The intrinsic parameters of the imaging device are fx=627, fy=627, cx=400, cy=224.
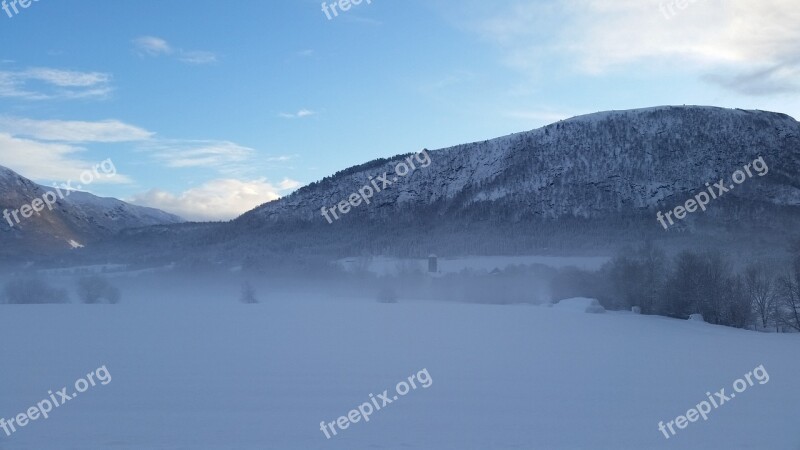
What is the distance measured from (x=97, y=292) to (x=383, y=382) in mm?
35233

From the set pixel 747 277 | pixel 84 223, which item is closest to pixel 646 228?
pixel 747 277

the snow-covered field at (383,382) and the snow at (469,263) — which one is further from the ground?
the snow at (469,263)

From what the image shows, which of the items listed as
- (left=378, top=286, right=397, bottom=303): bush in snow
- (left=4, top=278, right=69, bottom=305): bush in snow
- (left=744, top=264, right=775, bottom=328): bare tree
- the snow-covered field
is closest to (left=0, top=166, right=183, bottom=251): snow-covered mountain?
(left=4, top=278, right=69, bottom=305): bush in snow

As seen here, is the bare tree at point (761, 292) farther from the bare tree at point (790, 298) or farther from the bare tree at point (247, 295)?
the bare tree at point (247, 295)

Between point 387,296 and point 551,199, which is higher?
point 551,199

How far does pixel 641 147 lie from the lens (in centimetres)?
10412

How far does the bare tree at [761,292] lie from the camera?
38500 millimetres

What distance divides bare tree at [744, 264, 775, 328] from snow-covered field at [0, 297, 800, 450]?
9390mm

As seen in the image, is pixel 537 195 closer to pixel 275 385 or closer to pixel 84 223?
pixel 275 385

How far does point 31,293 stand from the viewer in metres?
43.3

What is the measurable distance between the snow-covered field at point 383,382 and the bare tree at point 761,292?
9.39 metres

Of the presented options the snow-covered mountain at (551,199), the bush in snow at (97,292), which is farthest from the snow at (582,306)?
the snow-covered mountain at (551,199)

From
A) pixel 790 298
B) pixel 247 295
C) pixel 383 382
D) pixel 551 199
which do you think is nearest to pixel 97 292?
pixel 247 295

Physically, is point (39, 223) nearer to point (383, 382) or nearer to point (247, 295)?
point (247, 295)
